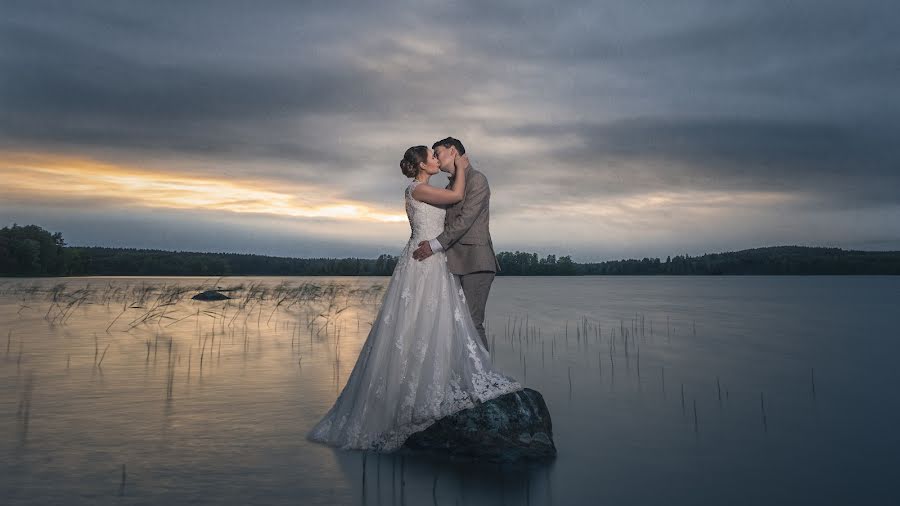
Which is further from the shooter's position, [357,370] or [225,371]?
[225,371]

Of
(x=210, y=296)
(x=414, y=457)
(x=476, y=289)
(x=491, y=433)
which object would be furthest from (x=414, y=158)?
(x=210, y=296)

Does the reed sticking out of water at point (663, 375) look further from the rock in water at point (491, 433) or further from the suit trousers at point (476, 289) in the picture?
the suit trousers at point (476, 289)

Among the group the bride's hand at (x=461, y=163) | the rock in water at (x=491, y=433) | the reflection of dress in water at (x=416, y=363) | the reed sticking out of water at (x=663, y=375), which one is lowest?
the reed sticking out of water at (x=663, y=375)

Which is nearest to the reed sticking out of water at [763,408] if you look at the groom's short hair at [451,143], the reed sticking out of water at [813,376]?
the reed sticking out of water at [813,376]

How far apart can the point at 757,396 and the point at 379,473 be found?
9.46m

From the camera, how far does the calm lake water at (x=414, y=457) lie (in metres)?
6.56

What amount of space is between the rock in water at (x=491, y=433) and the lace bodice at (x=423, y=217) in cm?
217

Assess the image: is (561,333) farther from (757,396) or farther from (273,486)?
(273,486)

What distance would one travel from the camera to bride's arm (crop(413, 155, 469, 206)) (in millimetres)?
7605

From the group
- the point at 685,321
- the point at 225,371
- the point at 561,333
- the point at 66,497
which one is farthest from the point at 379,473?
the point at 685,321

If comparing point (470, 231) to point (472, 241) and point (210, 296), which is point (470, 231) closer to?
point (472, 241)

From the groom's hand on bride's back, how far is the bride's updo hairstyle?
89 centimetres

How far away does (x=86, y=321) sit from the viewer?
24.9 meters

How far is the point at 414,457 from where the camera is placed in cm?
723
